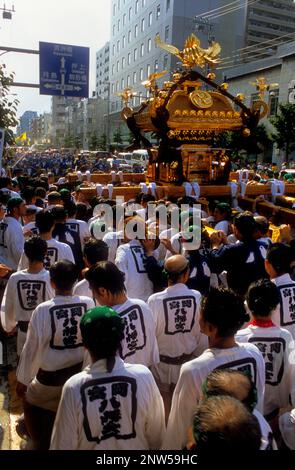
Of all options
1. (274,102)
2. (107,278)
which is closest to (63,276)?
(107,278)

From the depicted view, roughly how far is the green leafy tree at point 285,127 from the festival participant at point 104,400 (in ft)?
78.7

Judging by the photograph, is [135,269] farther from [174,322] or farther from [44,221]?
[44,221]

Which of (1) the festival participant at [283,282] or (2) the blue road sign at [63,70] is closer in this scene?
(1) the festival participant at [283,282]

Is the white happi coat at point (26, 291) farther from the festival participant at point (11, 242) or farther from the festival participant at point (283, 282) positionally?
the festival participant at point (283, 282)

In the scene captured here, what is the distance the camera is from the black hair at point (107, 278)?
2436 mm

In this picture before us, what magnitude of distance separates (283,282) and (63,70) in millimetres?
12042

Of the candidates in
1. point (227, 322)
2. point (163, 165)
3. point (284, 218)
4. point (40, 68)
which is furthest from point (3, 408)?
point (40, 68)

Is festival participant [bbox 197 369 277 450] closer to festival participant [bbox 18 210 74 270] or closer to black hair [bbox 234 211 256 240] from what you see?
black hair [bbox 234 211 256 240]

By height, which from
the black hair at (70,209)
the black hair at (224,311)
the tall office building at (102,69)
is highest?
the tall office building at (102,69)

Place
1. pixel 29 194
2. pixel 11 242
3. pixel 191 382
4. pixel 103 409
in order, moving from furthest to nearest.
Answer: pixel 29 194 → pixel 11 242 → pixel 191 382 → pixel 103 409

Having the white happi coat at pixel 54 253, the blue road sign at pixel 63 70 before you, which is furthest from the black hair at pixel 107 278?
the blue road sign at pixel 63 70

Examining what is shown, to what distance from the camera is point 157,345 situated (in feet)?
9.12

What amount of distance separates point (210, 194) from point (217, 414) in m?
6.30
